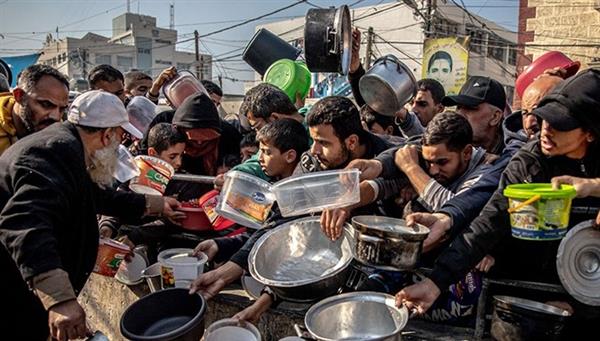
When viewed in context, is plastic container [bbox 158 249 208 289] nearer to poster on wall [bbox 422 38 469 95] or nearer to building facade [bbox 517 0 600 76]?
building facade [bbox 517 0 600 76]

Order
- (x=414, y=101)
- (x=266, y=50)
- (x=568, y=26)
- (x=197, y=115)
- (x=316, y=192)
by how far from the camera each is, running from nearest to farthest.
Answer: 1. (x=316, y=192)
2. (x=197, y=115)
3. (x=414, y=101)
4. (x=266, y=50)
5. (x=568, y=26)

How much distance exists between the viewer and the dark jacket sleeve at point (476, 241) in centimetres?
198

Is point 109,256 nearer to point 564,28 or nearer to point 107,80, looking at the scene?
point 107,80

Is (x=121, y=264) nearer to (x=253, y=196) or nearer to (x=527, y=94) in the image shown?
(x=253, y=196)

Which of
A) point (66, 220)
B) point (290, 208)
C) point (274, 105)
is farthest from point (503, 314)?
point (274, 105)

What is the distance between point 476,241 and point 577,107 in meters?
0.73

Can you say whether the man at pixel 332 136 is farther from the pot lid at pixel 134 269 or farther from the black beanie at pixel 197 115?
the pot lid at pixel 134 269

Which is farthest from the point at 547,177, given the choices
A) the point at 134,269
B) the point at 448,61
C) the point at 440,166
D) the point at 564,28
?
the point at 448,61

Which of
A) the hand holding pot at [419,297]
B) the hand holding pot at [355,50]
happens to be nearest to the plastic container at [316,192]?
the hand holding pot at [419,297]

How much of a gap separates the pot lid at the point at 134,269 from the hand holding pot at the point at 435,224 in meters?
1.98

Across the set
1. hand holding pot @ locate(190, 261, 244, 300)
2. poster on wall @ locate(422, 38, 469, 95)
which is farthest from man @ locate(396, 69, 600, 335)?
poster on wall @ locate(422, 38, 469, 95)

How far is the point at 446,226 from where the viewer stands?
2.13 metres

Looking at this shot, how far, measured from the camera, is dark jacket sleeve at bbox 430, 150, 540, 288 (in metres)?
1.98

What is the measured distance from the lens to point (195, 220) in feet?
10.3
